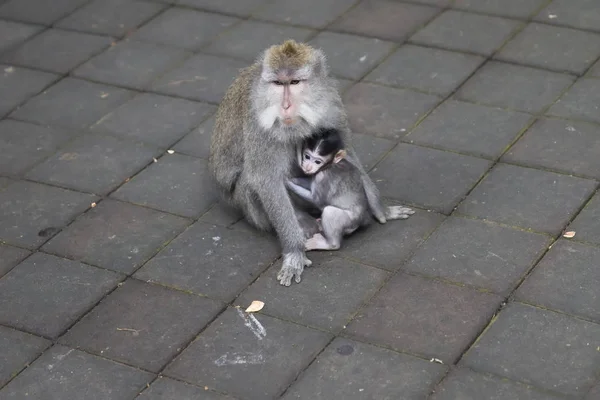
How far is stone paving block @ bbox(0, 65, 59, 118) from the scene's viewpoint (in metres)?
8.52

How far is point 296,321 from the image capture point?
595cm

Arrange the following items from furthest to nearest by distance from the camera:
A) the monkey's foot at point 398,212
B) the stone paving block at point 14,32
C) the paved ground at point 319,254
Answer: the stone paving block at point 14,32, the monkey's foot at point 398,212, the paved ground at point 319,254

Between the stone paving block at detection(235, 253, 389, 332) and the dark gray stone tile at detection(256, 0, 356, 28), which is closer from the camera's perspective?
the stone paving block at detection(235, 253, 389, 332)

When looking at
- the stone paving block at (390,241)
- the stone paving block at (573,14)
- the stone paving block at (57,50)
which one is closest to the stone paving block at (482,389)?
the stone paving block at (390,241)

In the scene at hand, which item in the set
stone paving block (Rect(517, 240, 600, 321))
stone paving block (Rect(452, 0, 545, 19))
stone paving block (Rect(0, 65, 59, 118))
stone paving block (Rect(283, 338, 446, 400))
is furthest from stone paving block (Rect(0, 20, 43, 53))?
Result: stone paving block (Rect(517, 240, 600, 321))

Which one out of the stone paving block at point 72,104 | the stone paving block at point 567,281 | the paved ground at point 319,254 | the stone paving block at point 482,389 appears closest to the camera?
the stone paving block at point 482,389

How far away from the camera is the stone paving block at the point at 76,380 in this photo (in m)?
5.54

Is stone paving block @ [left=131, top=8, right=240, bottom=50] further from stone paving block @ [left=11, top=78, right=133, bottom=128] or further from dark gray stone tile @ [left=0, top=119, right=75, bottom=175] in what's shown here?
dark gray stone tile @ [left=0, top=119, right=75, bottom=175]

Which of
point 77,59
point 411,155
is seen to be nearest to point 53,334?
point 411,155

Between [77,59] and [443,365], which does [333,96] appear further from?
[77,59]

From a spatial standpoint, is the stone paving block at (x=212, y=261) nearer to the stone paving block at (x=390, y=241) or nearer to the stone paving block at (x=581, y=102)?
the stone paving block at (x=390, y=241)

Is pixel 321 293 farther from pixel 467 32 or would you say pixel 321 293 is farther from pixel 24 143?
pixel 467 32

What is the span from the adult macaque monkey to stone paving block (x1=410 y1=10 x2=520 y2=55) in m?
2.55

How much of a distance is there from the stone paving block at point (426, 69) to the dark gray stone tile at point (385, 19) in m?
0.33
